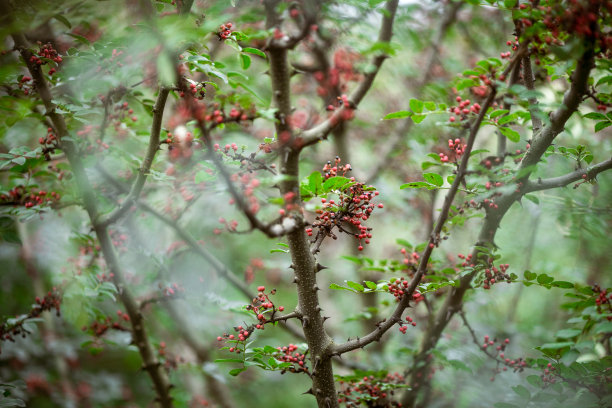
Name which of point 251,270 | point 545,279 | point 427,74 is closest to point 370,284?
point 545,279

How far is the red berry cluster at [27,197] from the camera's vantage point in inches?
104

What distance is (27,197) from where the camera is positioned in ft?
8.93

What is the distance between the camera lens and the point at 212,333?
16.7 feet

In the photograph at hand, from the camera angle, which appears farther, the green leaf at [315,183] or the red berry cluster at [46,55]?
the red berry cluster at [46,55]

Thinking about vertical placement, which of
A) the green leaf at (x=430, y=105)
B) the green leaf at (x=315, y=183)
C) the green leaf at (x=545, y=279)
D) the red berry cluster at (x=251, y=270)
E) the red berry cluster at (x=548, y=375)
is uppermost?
the red berry cluster at (x=251, y=270)

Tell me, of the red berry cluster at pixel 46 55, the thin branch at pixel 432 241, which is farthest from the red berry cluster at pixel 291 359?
the red berry cluster at pixel 46 55

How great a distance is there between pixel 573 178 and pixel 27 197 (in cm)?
322

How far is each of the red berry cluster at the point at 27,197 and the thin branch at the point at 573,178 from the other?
285 centimetres

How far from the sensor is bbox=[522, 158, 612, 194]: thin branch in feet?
6.39

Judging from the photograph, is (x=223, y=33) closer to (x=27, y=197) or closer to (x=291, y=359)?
A: (x=291, y=359)

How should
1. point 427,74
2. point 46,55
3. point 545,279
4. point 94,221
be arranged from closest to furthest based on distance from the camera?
point 545,279
point 46,55
point 94,221
point 427,74

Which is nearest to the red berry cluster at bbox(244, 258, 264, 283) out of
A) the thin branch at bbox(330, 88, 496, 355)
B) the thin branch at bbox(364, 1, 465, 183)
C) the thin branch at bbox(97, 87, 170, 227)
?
the thin branch at bbox(364, 1, 465, 183)

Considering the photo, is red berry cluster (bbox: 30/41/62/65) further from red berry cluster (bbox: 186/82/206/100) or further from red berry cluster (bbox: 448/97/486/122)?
red berry cluster (bbox: 448/97/486/122)

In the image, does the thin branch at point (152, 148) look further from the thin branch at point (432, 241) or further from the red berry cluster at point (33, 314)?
the thin branch at point (432, 241)
